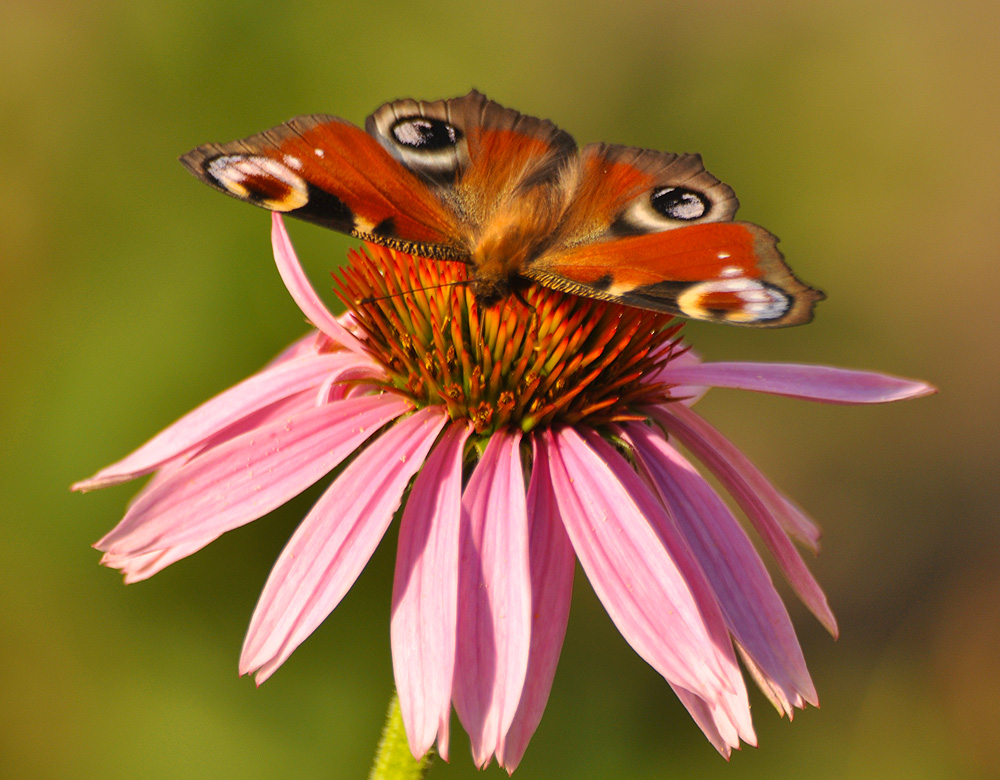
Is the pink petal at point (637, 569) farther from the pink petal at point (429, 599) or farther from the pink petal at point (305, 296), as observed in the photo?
the pink petal at point (305, 296)

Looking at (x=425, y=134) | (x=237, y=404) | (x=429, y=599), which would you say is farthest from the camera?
(x=425, y=134)

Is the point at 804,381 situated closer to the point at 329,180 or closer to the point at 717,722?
the point at 717,722

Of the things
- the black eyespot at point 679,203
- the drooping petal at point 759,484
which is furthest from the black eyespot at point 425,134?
the drooping petal at point 759,484

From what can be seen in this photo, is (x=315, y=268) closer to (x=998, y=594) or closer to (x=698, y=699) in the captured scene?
(x=698, y=699)

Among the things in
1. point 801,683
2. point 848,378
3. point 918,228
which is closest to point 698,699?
point 801,683

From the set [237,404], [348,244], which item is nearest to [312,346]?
[237,404]
